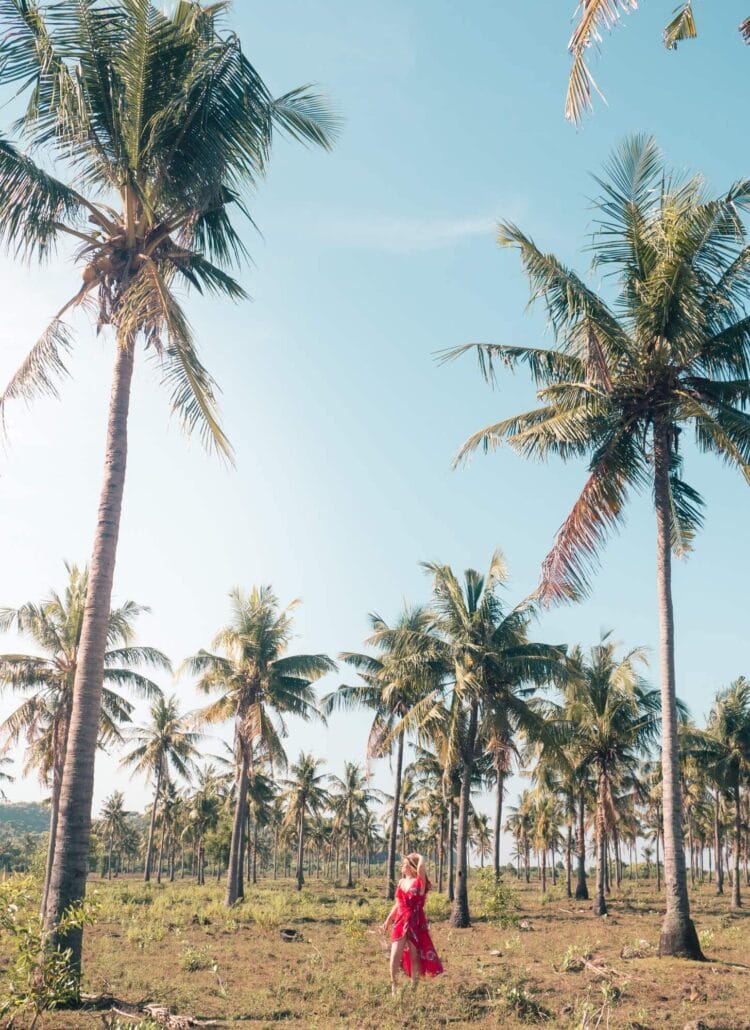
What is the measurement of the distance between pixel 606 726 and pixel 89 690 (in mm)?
23322

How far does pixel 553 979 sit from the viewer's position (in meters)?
12.9

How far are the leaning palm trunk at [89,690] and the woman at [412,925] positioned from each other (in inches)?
146

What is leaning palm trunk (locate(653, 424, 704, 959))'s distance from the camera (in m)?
14.5

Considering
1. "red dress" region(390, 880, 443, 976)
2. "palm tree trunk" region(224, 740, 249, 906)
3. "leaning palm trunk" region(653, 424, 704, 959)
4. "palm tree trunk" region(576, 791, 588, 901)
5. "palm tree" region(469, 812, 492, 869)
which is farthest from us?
"palm tree" region(469, 812, 492, 869)

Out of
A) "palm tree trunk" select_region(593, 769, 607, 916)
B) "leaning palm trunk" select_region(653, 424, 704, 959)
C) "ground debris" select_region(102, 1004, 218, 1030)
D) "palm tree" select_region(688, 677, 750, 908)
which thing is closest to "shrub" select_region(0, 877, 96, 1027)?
"ground debris" select_region(102, 1004, 218, 1030)

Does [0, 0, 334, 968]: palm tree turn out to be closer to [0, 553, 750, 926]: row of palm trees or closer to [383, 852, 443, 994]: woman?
[383, 852, 443, 994]: woman

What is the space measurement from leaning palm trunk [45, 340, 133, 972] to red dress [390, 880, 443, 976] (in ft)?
12.1

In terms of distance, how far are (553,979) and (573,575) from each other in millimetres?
7077

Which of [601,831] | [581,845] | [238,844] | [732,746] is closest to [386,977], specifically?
[238,844]

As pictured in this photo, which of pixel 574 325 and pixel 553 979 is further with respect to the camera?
pixel 574 325

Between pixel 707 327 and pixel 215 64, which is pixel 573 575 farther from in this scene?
pixel 215 64

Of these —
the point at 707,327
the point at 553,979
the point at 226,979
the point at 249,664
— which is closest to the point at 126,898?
the point at 249,664

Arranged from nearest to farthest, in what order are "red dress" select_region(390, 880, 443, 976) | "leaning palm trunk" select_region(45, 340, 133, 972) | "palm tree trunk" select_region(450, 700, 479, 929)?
"leaning palm trunk" select_region(45, 340, 133, 972)
"red dress" select_region(390, 880, 443, 976)
"palm tree trunk" select_region(450, 700, 479, 929)

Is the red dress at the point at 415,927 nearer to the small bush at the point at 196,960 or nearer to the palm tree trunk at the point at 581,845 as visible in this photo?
the small bush at the point at 196,960
